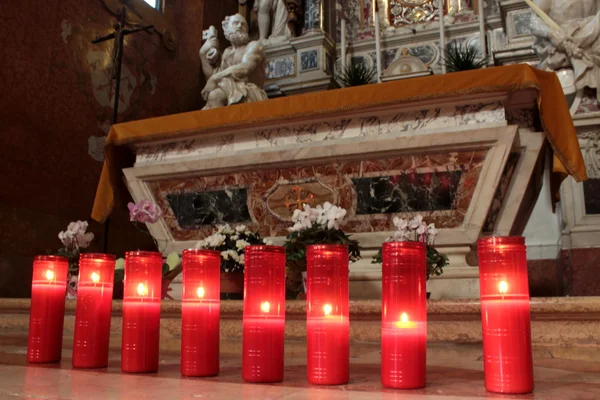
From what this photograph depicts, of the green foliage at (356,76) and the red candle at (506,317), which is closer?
the red candle at (506,317)

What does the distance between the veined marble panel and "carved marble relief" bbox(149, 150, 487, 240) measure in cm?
18

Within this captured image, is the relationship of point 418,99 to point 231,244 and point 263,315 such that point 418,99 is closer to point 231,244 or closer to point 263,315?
point 231,244

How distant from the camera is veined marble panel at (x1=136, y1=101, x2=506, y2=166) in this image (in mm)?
3285

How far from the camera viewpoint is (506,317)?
106cm

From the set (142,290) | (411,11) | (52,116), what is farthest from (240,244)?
(411,11)

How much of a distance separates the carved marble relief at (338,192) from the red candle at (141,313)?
225 cm

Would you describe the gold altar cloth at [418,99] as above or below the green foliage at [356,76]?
below

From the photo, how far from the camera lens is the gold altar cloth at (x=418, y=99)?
10.3ft

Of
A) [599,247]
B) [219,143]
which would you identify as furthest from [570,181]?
[219,143]

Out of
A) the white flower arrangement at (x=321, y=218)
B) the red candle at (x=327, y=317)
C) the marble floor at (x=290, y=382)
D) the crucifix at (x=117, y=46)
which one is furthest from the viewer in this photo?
the crucifix at (x=117, y=46)

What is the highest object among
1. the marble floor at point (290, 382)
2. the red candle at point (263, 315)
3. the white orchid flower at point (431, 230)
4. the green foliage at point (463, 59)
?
the green foliage at point (463, 59)

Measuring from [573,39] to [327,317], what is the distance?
5.13 metres

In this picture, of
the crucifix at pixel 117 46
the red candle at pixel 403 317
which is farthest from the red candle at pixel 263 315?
the crucifix at pixel 117 46

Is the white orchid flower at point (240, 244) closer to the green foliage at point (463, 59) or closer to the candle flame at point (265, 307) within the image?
the candle flame at point (265, 307)
